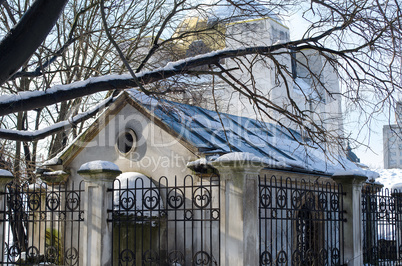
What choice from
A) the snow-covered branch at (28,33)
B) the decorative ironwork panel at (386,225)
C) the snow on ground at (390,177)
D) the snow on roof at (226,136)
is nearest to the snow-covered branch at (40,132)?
the snow on roof at (226,136)

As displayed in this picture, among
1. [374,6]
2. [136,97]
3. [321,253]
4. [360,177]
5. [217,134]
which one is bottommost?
[321,253]

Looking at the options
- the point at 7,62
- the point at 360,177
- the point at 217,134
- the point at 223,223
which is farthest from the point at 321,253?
the point at 7,62

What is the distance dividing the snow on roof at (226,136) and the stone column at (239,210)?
1.35 metres

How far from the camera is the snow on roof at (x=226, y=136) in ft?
31.1

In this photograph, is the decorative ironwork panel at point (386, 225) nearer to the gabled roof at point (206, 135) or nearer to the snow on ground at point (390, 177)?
the gabled roof at point (206, 135)

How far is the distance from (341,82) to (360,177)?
189 cm

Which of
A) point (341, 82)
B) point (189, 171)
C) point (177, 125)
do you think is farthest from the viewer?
point (177, 125)

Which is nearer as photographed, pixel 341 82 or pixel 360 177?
pixel 341 82

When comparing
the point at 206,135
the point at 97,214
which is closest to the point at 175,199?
the point at 97,214

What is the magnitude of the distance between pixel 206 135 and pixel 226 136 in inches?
96.4

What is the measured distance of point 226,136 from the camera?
26.5 feet

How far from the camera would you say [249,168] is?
674 centimetres

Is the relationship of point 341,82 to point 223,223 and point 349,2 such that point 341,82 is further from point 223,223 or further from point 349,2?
point 223,223

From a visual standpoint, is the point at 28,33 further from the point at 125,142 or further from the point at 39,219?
the point at 125,142
